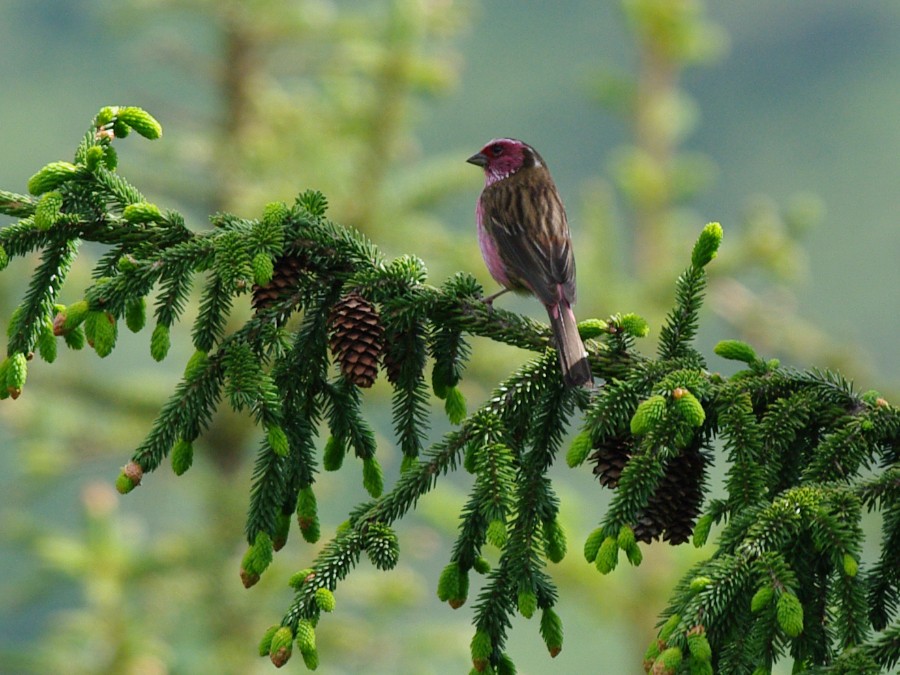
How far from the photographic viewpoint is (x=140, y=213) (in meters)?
2.24

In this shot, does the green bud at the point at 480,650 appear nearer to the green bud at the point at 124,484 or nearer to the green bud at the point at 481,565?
the green bud at the point at 481,565

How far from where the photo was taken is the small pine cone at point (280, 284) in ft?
7.32

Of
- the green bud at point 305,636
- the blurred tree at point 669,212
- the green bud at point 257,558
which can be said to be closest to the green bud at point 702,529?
the green bud at point 305,636

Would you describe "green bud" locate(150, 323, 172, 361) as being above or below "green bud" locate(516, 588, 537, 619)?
above

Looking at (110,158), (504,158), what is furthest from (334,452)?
(504,158)

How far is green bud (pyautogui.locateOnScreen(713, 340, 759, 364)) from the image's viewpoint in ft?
7.20

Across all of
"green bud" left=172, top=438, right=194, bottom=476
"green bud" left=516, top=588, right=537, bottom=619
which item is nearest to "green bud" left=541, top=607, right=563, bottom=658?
"green bud" left=516, top=588, right=537, bottom=619

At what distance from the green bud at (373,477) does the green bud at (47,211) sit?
2.30 ft

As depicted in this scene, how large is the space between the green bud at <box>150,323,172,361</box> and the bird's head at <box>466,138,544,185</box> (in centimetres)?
225

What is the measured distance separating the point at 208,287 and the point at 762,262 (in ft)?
27.8

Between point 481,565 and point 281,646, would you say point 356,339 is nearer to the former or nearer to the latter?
point 481,565

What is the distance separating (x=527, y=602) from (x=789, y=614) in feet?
1.48

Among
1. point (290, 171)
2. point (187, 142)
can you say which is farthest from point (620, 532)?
point (187, 142)

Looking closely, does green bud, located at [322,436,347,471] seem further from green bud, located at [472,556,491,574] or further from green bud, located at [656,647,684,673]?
green bud, located at [656,647,684,673]
